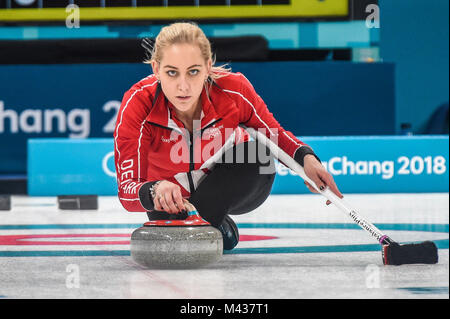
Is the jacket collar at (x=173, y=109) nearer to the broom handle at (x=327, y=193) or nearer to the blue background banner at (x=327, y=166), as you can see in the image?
the broom handle at (x=327, y=193)

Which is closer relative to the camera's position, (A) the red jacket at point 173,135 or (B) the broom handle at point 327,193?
(A) the red jacket at point 173,135

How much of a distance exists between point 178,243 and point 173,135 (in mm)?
444

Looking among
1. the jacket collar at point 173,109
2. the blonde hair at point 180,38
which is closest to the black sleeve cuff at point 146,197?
the jacket collar at point 173,109

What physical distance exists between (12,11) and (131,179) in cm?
645

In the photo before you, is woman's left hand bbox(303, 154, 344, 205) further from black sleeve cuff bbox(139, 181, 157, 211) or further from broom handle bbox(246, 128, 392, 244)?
black sleeve cuff bbox(139, 181, 157, 211)

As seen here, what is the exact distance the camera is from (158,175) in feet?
9.55

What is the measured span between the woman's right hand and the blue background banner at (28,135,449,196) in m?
4.27

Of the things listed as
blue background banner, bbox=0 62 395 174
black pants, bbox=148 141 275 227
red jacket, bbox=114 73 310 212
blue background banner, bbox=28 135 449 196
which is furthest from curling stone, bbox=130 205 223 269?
blue background banner, bbox=0 62 395 174

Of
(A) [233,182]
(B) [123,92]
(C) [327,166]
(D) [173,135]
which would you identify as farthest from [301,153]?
(B) [123,92]

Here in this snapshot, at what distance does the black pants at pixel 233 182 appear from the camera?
2898 millimetres

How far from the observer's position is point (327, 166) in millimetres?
6582

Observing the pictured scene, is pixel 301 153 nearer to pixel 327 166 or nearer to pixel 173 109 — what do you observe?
pixel 173 109

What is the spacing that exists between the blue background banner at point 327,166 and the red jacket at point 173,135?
11.8ft

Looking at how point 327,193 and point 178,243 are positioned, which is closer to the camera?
point 178,243
